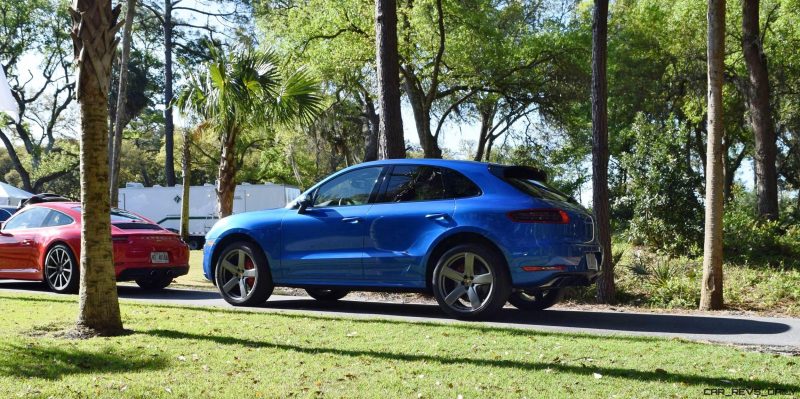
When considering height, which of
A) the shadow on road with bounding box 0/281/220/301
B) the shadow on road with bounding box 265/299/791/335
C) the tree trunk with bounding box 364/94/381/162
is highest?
the tree trunk with bounding box 364/94/381/162

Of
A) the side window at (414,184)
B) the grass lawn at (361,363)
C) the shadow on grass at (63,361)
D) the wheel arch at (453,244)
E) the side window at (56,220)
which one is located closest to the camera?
the grass lawn at (361,363)

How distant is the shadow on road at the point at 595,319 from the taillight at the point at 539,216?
1.11 meters

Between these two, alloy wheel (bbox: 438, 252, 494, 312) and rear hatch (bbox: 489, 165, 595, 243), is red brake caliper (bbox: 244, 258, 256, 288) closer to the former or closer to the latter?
alloy wheel (bbox: 438, 252, 494, 312)

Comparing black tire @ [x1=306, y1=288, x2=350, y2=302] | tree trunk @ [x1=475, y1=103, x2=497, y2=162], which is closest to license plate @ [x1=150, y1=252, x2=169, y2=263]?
black tire @ [x1=306, y1=288, x2=350, y2=302]

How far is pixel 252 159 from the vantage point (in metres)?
52.3

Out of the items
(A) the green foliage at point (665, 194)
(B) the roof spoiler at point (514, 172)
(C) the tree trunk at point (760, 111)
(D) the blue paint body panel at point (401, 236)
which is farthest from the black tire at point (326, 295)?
(C) the tree trunk at point (760, 111)

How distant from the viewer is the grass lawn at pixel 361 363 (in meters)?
5.16

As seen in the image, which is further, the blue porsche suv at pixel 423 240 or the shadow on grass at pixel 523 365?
the blue porsche suv at pixel 423 240

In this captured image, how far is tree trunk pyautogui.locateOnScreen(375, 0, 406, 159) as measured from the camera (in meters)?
12.7

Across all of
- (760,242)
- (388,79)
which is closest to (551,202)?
(388,79)

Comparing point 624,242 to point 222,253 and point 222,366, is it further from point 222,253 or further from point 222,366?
point 222,366

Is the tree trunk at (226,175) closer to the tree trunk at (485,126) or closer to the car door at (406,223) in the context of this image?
the car door at (406,223)

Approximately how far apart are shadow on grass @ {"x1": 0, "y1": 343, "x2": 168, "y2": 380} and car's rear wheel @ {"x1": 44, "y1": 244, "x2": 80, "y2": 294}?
19.0 feet

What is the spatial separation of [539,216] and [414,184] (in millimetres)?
1648
